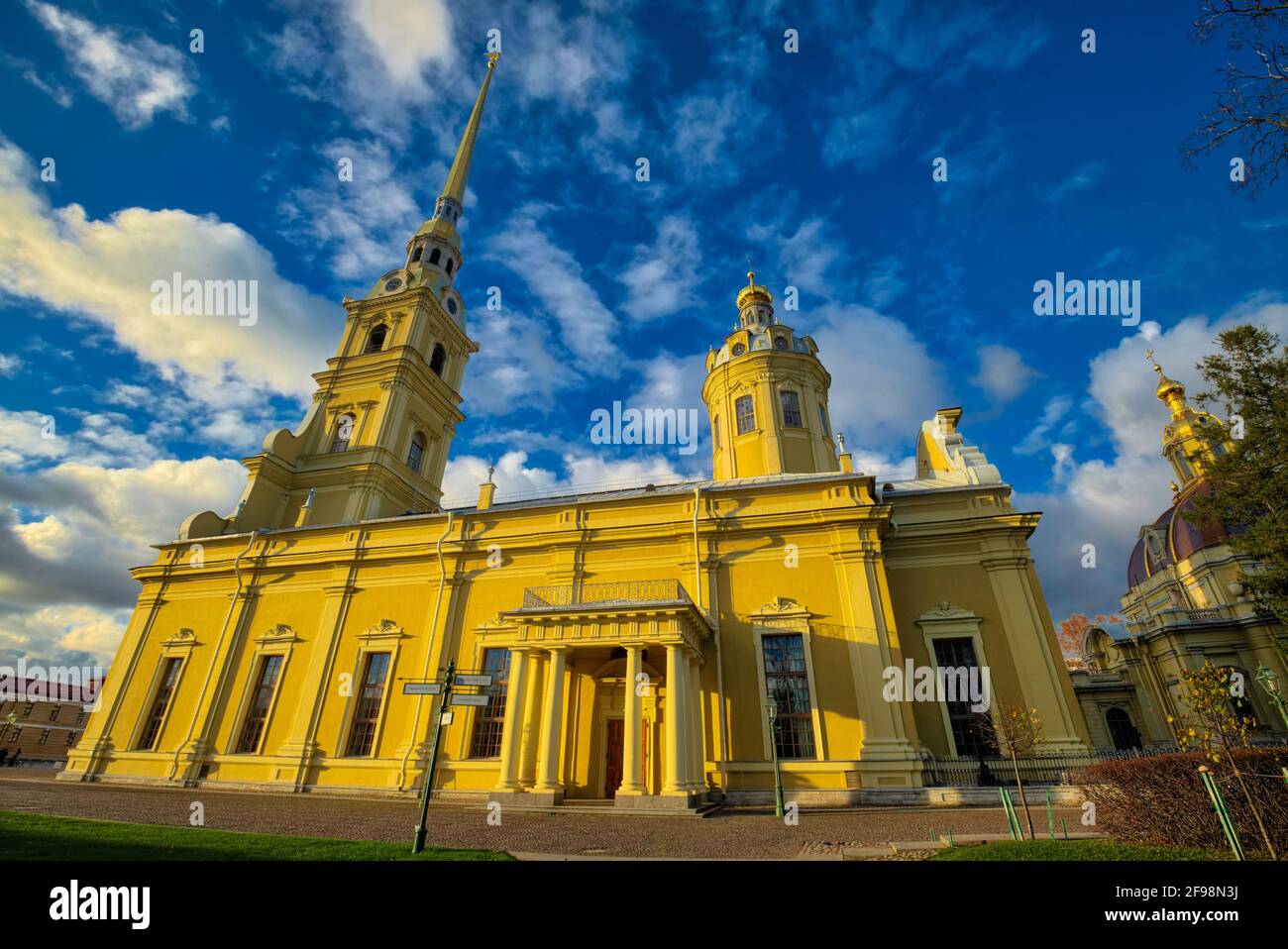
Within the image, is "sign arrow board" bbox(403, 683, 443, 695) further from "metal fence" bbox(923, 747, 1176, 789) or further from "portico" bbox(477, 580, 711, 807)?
"metal fence" bbox(923, 747, 1176, 789)

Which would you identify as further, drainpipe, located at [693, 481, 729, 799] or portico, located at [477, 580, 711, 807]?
drainpipe, located at [693, 481, 729, 799]

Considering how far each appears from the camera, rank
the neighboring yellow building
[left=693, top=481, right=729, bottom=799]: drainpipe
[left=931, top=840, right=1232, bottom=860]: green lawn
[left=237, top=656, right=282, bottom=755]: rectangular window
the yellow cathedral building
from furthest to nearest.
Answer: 1. the neighboring yellow building
2. [left=237, top=656, right=282, bottom=755]: rectangular window
3. [left=693, top=481, right=729, bottom=799]: drainpipe
4. the yellow cathedral building
5. [left=931, top=840, right=1232, bottom=860]: green lawn

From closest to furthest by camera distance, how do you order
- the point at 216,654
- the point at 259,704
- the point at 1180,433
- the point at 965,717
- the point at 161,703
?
1. the point at 965,717
2. the point at 259,704
3. the point at 216,654
4. the point at 161,703
5. the point at 1180,433

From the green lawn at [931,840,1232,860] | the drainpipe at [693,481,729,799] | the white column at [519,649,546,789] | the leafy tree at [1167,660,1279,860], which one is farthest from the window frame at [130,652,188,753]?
the leafy tree at [1167,660,1279,860]

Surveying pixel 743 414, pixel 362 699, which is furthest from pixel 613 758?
pixel 743 414

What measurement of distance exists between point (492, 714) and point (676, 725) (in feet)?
24.1

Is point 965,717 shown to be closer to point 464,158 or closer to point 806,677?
point 806,677

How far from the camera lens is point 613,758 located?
18.0 meters

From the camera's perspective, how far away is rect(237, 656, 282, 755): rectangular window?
21141 mm

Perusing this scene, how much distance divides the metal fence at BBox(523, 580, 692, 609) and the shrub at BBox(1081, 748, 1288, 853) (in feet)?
34.7

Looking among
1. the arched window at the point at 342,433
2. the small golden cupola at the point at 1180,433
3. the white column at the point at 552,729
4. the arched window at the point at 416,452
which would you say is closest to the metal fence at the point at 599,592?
the white column at the point at 552,729
